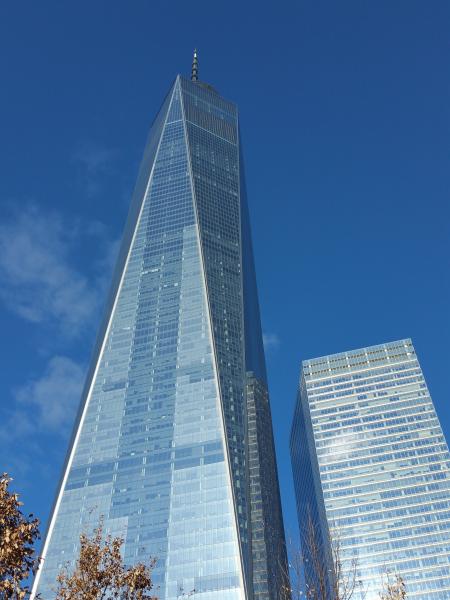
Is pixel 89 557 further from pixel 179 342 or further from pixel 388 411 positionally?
pixel 388 411

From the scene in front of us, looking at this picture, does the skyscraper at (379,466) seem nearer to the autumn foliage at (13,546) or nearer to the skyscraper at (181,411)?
the skyscraper at (181,411)

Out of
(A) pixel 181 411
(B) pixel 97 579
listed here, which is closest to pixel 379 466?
(A) pixel 181 411

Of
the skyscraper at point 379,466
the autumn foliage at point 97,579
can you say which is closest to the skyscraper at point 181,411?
the skyscraper at point 379,466

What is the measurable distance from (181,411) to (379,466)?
2336 inches

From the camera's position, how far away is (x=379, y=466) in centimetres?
16662

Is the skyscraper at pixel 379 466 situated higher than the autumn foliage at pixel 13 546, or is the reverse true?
the skyscraper at pixel 379 466

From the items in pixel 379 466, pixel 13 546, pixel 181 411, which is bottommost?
pixel 13 546

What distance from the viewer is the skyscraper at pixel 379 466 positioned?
14938 cm

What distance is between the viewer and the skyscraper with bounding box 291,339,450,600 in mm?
149375

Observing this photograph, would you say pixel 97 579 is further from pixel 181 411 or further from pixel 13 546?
pixel 181 411

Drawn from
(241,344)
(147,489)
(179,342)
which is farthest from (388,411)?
(147,489)

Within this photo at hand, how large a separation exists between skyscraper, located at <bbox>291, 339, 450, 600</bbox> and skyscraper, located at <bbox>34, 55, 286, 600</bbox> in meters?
15.9

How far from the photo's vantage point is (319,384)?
189000 millimetres

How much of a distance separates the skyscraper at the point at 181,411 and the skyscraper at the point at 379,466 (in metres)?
15.9
